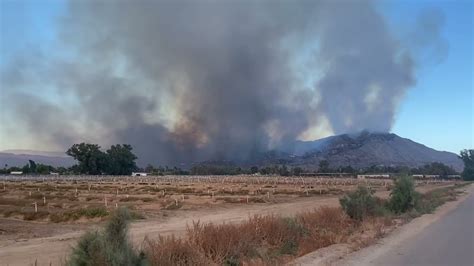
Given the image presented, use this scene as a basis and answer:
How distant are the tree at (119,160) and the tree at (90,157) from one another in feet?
8.05

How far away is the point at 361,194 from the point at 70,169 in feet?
601

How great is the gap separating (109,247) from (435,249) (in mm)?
13084

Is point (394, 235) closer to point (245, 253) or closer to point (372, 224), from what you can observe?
→ point (372, 224)

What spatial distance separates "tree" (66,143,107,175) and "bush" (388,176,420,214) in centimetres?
15906

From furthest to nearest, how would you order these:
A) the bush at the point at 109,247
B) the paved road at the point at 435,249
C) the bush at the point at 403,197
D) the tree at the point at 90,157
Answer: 1. the tree at the point at 90,157
2. the bush at the point at 403,197
3. the paved road at the point at 435,249
4. the bush at the point at 109,247

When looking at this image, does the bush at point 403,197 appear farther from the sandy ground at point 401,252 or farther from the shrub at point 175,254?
the shrub at point 175,254

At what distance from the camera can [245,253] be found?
48.3 feet

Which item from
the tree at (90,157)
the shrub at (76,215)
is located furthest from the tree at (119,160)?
the shrub at (76,215)

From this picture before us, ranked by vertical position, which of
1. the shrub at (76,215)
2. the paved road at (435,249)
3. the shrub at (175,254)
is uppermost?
the shrub at (175,254)

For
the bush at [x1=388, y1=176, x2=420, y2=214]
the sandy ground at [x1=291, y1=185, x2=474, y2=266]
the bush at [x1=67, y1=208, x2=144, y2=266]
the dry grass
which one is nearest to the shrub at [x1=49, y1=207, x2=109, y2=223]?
the dry grass

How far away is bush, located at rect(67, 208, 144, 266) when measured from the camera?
8.73m

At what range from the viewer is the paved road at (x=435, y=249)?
49.6 feet

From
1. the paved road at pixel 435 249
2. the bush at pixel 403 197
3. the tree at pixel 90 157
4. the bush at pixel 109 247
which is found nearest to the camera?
the bush at pixel 109 247

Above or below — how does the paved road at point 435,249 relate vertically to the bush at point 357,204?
below
